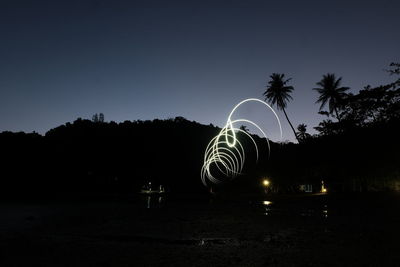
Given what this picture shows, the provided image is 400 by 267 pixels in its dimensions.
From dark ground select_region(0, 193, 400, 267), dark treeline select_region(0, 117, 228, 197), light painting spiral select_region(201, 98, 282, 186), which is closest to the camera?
dark ground select_region(0, 193, 400, 267)

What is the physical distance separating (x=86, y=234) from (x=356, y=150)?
112 feet

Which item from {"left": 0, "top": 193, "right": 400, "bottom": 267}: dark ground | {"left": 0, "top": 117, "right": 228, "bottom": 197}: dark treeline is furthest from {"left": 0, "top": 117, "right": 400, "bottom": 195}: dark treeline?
{"left": 0, "top": 193, "right": 400, "bottom": 267}: dark ground

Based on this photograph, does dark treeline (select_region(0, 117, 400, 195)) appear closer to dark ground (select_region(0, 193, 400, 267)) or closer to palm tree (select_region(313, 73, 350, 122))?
palm tree (select_region(313, 73, 350, 122))

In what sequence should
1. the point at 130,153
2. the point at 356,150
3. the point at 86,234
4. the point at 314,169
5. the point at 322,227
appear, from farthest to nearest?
the point at 130,153, the point at 314,169, the point at 356,150, the point at 322,227, the point at 86,234

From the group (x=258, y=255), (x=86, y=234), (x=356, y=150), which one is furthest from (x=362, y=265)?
(x=356, y=150)

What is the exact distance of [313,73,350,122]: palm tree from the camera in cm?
5561

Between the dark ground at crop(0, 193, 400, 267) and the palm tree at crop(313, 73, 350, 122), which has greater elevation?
the palm tree at crop(313, 73, 350, 122)

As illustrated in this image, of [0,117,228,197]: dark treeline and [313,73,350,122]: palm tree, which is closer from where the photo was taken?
[313,73,350,122]: palm tree

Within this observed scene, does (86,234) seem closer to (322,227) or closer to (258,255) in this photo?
(258,255)

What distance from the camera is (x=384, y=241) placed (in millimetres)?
10641

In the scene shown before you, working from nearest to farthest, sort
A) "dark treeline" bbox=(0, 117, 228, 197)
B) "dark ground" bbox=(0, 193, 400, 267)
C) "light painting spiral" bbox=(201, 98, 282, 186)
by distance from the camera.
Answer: "dark ground" bbox=(0, 193, 400, 267) < "light painting spiral" bbox=(201, 98, 282, 186) < "dark treeline" bbox=(0, 117, 228, 197)

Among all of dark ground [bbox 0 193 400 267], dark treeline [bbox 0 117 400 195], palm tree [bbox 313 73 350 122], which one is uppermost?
palm tree [bbox 313 73 350 122]

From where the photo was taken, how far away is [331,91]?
186 ft

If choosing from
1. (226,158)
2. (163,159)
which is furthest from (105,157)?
(226,158)
